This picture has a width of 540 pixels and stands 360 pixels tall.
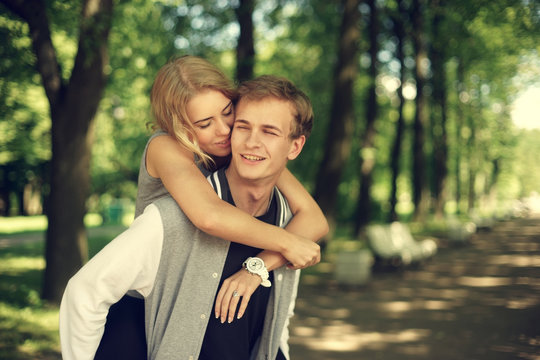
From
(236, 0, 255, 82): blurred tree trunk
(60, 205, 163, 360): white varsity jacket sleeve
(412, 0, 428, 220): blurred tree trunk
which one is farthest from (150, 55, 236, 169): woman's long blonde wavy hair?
(412, 0, 428, 220): blurred tree trunk

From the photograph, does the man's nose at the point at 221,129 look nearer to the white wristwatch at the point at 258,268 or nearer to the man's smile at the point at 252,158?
the man's smile at the point at 252,158

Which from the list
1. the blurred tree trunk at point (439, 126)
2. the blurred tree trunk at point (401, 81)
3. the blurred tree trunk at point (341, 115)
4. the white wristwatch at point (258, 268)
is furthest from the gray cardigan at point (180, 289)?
the blurred tree trunk at point (439, 126)

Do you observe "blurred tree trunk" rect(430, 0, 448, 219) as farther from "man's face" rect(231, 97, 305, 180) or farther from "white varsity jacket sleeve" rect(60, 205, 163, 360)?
"white varsity jacket sleeve" rect(60, 205, 163, 360)

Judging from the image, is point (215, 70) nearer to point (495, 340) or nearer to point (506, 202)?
→ point (495, 340)

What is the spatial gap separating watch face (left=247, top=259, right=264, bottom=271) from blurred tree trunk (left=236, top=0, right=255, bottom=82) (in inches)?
385

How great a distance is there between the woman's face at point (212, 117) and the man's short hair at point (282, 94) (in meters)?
0.10

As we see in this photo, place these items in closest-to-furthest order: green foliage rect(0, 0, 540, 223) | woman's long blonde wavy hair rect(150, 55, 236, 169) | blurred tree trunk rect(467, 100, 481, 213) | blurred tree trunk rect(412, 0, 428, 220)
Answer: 1. woman's long blonde wavy hair rect(150, 55, 236, 169)
2. green foliage rect(0, 0, 540, 223)
3. blurred tree trunk rect(412, 0, 428, 220)
4. blurred tree trunk rect(467, 100, 481, 213)

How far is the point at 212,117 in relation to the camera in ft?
7.89

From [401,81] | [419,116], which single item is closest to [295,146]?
[401,81]

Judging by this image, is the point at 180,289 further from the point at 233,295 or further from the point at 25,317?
the point at 25,317

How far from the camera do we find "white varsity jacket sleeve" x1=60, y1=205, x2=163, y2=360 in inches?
77.4

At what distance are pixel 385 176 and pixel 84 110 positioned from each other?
3111 cm

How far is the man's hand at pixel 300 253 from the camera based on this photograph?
2.30 metres

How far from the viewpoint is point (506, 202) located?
34.7 meters
